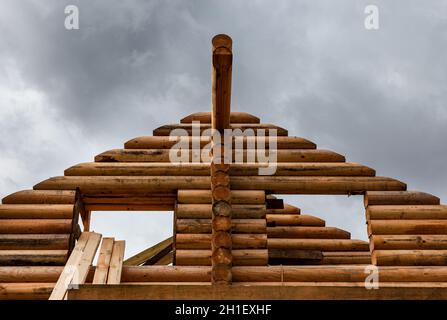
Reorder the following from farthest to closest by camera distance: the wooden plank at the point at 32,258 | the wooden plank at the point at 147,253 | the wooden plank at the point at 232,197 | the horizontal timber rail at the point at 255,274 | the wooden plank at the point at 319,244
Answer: the wooden plank at the point at 147,253
the wooden plank at the point at 319,244
the wooden plank at the point at 232,197
the wooden plank at the point at 32,258
the horizontal timber rail at the point at 255,274

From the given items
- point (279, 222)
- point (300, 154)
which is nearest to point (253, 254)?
point (300, 154)

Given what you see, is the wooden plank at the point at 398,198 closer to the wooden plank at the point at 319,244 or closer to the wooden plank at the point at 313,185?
the wooden plank at the point at 313,185

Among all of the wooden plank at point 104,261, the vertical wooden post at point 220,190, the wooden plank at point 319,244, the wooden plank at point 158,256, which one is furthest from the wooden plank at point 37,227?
the wooden plank at point 319,244

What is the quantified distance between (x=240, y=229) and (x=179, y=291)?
4.78 m

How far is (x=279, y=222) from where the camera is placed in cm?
1387

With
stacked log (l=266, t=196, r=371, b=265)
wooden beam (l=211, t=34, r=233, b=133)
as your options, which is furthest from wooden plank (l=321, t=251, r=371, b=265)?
wooden beam (l=211, t=34, r=233, b=133)

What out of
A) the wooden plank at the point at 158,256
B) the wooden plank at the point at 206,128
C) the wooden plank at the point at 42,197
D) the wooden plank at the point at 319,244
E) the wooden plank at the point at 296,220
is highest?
the wooden plank at the point at 206,128

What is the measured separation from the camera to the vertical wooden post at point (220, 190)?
860 cm

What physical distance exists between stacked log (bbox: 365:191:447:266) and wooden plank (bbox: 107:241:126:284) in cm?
461

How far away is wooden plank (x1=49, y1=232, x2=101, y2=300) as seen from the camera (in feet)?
27.8

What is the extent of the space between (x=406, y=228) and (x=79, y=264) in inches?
237

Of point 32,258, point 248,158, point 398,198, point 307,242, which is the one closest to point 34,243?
point 32,258

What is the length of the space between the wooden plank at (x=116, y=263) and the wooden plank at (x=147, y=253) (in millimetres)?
4164
